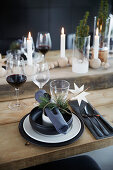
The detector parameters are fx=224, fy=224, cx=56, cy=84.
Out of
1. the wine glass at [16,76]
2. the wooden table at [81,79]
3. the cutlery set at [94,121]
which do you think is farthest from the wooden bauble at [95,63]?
the wine glass at [16,76]

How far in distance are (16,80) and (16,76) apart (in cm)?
→ 2

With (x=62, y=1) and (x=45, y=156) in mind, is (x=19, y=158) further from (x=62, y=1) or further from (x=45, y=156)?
(x=62, y=1)

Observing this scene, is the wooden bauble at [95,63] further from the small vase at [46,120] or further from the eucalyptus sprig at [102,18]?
the small vase at [46,120]

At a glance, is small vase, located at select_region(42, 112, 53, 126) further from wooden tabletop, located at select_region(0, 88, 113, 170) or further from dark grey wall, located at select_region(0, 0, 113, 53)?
dark grey wall, located at select_region(0, 0, 113, 53)

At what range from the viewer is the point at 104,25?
1611 mm

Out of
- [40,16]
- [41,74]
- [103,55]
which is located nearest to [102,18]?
[103,55]

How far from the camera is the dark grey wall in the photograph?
3222 millimetres

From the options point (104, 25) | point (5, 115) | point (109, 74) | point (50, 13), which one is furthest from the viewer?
point (50, 13)

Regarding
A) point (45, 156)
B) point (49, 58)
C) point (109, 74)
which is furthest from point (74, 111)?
point (49, 58)

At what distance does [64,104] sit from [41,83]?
0.27m

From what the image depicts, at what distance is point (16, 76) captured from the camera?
116 cm

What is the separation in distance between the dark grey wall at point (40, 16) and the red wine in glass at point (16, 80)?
2256mm

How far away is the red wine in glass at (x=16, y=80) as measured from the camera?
1136mm

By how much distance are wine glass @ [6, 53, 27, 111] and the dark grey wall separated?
218 cm
